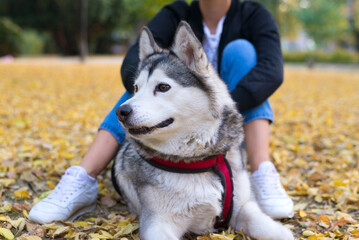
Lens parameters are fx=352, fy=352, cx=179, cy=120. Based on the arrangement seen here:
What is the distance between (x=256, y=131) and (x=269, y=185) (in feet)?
1.52

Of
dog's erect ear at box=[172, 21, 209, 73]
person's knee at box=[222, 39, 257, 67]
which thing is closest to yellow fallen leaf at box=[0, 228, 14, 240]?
dog's erect ear at box=[172, 21, 209, 73]

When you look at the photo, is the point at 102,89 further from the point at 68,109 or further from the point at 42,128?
the point at 42,128

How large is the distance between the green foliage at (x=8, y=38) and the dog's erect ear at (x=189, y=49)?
22.4m

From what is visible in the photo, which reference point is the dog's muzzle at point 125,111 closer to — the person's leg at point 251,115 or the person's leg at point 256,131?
the person's leg at point 256,131

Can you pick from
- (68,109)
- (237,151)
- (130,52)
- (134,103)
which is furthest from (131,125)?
(68,109)

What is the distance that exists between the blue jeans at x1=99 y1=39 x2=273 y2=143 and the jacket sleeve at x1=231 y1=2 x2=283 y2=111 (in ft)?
0.28

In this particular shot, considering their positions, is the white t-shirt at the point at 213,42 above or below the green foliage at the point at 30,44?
above

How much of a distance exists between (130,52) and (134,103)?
1110 millimetres

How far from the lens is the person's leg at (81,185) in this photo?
2.54 m

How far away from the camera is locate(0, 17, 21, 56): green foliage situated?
71.4 feet

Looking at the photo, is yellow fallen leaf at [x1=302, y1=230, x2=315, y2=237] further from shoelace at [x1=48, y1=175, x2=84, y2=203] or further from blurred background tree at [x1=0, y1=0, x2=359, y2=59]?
blurred background tree at [x1=0, y1=0, x2=359, y2=59]

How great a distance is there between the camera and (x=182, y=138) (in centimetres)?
222

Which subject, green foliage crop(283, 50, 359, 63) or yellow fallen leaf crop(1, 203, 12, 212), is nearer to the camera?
yellow fallen leaf crop(1, 203, 12, 212)

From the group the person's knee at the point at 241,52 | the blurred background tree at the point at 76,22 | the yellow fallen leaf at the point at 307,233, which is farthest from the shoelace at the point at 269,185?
the blurred background tree at the point at 76,22
